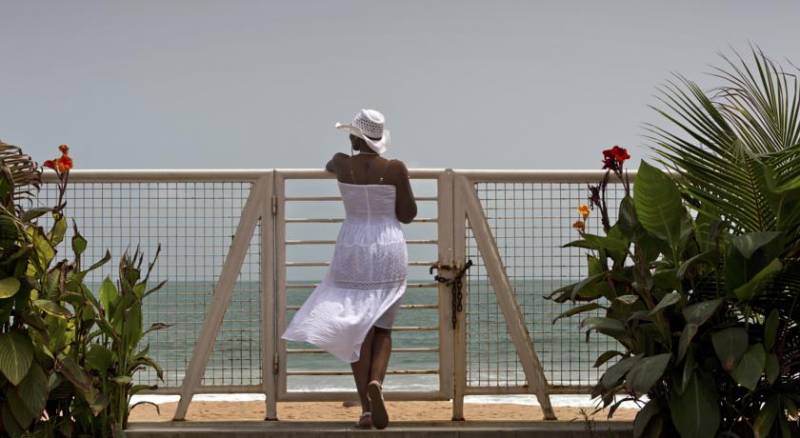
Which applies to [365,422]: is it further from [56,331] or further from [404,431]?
[56,331]

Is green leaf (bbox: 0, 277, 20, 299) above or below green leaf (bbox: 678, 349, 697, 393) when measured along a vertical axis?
above

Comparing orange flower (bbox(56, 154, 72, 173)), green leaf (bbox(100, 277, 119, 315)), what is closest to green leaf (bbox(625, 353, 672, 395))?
green leaf (bbox(100, 277, 119, 315))

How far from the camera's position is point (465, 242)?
748cm

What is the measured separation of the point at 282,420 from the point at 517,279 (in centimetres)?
184

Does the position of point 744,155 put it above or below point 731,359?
above

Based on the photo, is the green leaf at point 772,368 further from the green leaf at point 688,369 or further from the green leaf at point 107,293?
the green leaf at point 107,293

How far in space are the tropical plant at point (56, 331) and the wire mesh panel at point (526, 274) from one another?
2.13 meters

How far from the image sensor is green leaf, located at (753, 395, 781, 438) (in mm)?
5742

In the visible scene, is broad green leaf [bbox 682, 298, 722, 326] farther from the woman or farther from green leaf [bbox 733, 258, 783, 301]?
the woman

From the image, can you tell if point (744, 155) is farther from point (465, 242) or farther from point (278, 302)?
point (278, 302)

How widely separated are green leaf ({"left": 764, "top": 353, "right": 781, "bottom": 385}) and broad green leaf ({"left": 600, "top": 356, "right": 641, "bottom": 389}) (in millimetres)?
649

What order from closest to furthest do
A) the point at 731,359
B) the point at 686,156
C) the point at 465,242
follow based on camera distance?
the point at 731,359 → the point at 686,156 → the point at 465,242

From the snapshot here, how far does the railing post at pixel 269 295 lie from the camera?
7488mm

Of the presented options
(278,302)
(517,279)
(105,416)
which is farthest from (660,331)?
(105,416)
